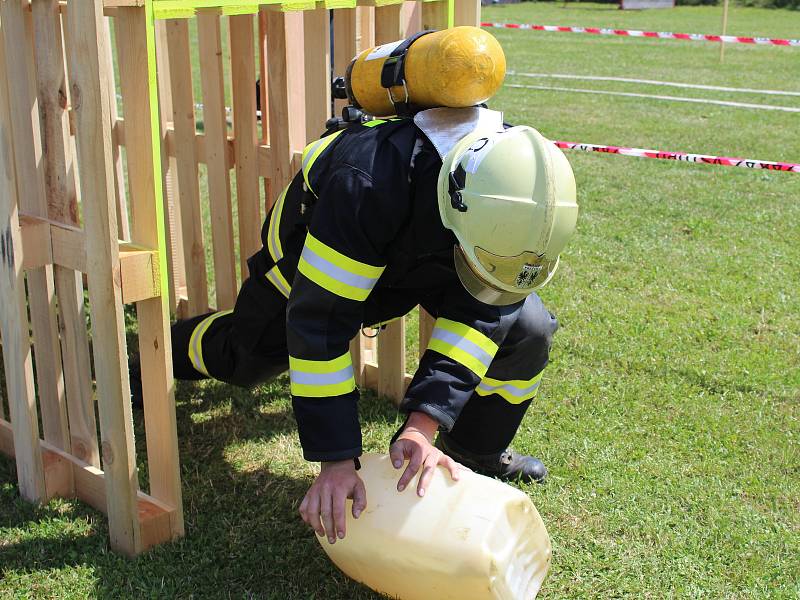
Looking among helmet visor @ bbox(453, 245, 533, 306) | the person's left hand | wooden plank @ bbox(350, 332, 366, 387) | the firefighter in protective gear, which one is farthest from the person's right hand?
wooden plank @ bbox(350, 332, 366, 387)

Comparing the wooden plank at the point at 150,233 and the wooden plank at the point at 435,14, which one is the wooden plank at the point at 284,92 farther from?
the wooden plank at the point at 150,233

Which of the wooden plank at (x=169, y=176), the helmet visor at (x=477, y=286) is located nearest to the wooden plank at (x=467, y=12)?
the wooden plank at (x=169, y=176)

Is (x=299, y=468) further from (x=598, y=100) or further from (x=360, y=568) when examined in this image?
(x=598, y=100)

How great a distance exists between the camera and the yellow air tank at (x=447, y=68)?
2.42 meters

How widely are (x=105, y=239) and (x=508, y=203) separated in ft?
3.56

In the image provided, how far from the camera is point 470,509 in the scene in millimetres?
2410

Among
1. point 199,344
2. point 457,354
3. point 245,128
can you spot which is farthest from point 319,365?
point 245,128

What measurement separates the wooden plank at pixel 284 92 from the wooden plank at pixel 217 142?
0.87 ft

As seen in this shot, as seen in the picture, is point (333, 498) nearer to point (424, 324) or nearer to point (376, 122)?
point (376, 122)

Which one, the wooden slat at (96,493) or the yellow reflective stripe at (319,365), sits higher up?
the yellow reflective stripe at (319,365)

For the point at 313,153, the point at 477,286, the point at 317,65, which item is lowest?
the point at 477,286

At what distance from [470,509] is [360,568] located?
382 millimetres

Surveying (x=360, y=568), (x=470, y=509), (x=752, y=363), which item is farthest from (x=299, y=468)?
(x=752, y=363)

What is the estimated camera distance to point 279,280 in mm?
2932
